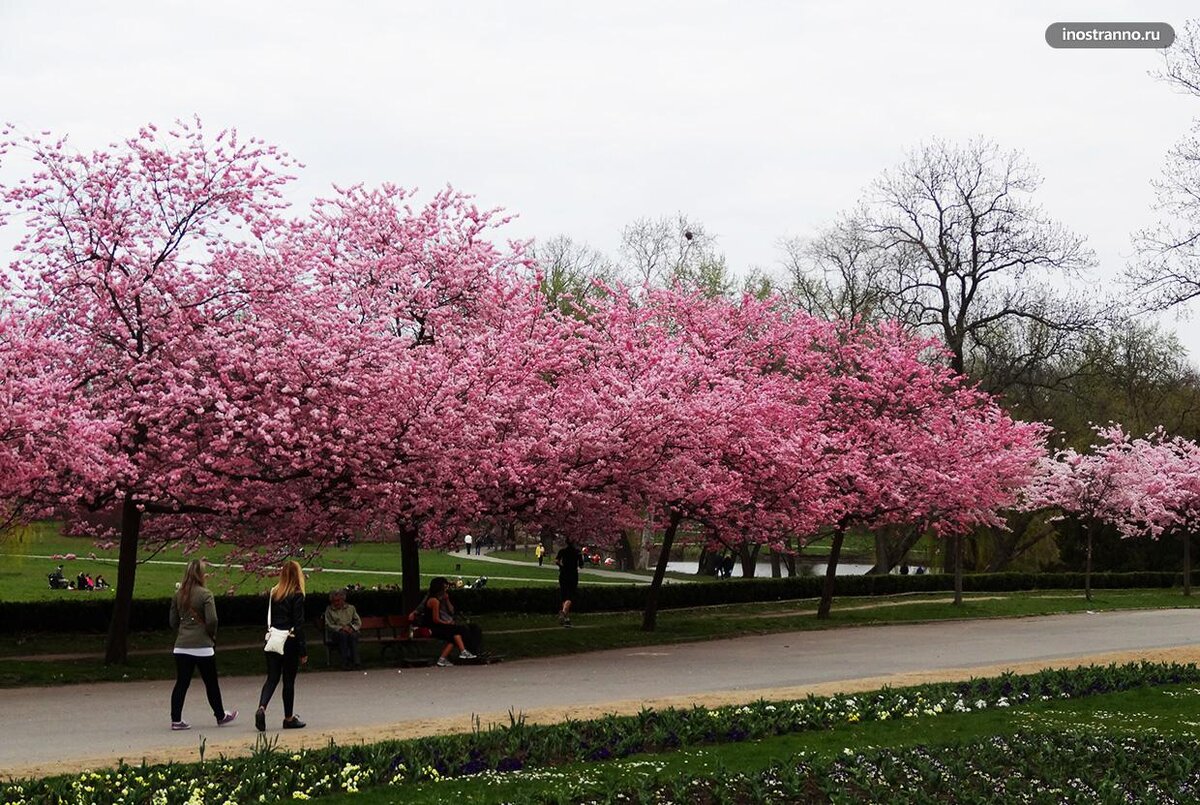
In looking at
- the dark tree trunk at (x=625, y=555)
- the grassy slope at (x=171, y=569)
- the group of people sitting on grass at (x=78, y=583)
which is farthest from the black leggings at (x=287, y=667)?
the dark tree trunk at (x=625, y=555)

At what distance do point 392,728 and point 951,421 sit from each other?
74.1ft

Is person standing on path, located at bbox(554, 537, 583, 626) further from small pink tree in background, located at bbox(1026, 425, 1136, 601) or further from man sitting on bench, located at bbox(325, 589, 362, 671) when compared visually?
small pink tree in background, located at bbox(1026, 425, 1136, 601)

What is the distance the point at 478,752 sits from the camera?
10898 millimetres

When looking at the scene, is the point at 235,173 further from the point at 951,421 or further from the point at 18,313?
the point at 951,421

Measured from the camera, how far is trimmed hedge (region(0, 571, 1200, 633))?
22641 millimetres

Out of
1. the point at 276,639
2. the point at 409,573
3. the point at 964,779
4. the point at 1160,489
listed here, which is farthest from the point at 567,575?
the point at 1160,489

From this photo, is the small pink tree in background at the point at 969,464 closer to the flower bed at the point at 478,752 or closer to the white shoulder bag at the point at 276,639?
the flower bed at the point at 478,752

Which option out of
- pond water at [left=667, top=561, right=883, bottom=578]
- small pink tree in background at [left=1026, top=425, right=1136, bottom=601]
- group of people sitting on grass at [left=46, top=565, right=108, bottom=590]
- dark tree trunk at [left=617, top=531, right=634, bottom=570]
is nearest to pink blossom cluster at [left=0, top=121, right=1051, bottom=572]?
group of people sitting on grass at [left=46, top=565, right=108, bottom=590]

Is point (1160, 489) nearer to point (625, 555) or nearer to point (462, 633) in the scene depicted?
point (625, 555)

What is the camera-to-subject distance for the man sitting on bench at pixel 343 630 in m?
18.8

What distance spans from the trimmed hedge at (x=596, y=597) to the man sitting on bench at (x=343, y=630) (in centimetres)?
593

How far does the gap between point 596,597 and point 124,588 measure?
43.7 feet

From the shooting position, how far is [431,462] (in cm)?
1889

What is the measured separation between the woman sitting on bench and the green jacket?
660 centimetres
